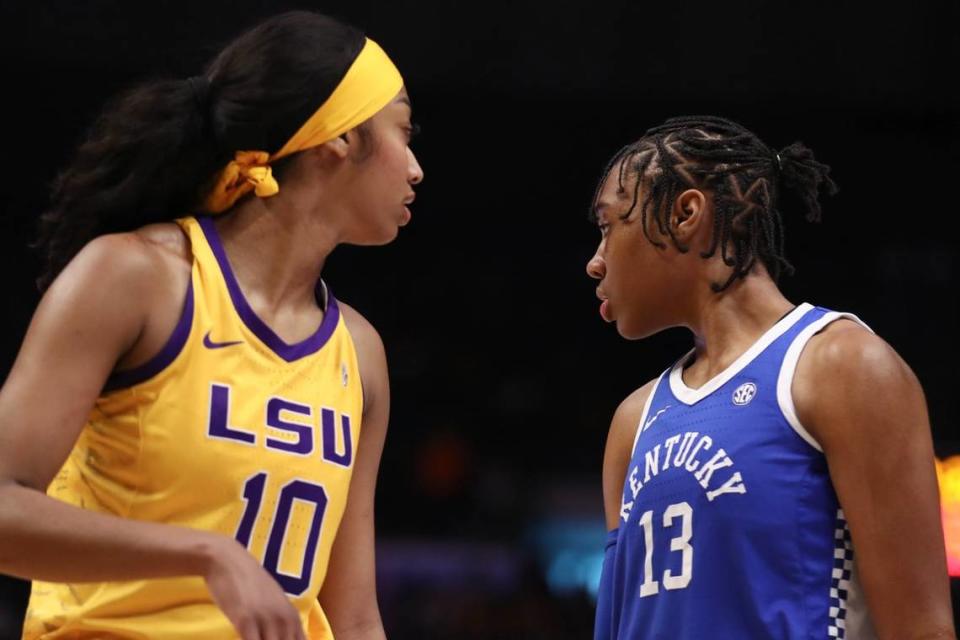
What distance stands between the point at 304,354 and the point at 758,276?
75cm

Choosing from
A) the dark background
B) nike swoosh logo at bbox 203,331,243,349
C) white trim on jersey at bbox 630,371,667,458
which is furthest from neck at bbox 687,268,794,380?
the dark background

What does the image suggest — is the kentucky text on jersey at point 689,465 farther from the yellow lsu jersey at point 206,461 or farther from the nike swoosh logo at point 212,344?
the nike swoosh logo at point 212,344

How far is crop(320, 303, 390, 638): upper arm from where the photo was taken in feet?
6.91

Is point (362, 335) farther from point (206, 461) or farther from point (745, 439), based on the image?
point (745, 439)

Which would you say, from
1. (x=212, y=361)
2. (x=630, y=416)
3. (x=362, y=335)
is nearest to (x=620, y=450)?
(x=630, y=416)

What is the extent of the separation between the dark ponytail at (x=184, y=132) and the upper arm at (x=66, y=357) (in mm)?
132

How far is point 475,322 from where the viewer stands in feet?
26.8

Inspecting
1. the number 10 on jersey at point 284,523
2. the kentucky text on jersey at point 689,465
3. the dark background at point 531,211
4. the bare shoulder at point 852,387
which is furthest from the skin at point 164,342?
the dark background at point 531,211

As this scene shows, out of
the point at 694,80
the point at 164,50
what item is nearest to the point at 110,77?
the point at 164,50

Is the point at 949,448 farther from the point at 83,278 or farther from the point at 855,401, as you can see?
the point at 83,278

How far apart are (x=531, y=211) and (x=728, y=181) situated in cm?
554

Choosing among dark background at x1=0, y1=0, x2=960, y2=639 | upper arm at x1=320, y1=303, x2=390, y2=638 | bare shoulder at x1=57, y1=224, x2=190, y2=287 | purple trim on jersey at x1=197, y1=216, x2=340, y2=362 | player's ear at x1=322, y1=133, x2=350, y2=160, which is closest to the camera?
bare shoulder at x1=57, y1=224, x2=190, y2=287

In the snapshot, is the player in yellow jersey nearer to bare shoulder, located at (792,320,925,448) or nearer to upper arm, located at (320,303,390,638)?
upper arm, located at (320,303,390,638)

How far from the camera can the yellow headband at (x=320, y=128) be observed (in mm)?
1937
